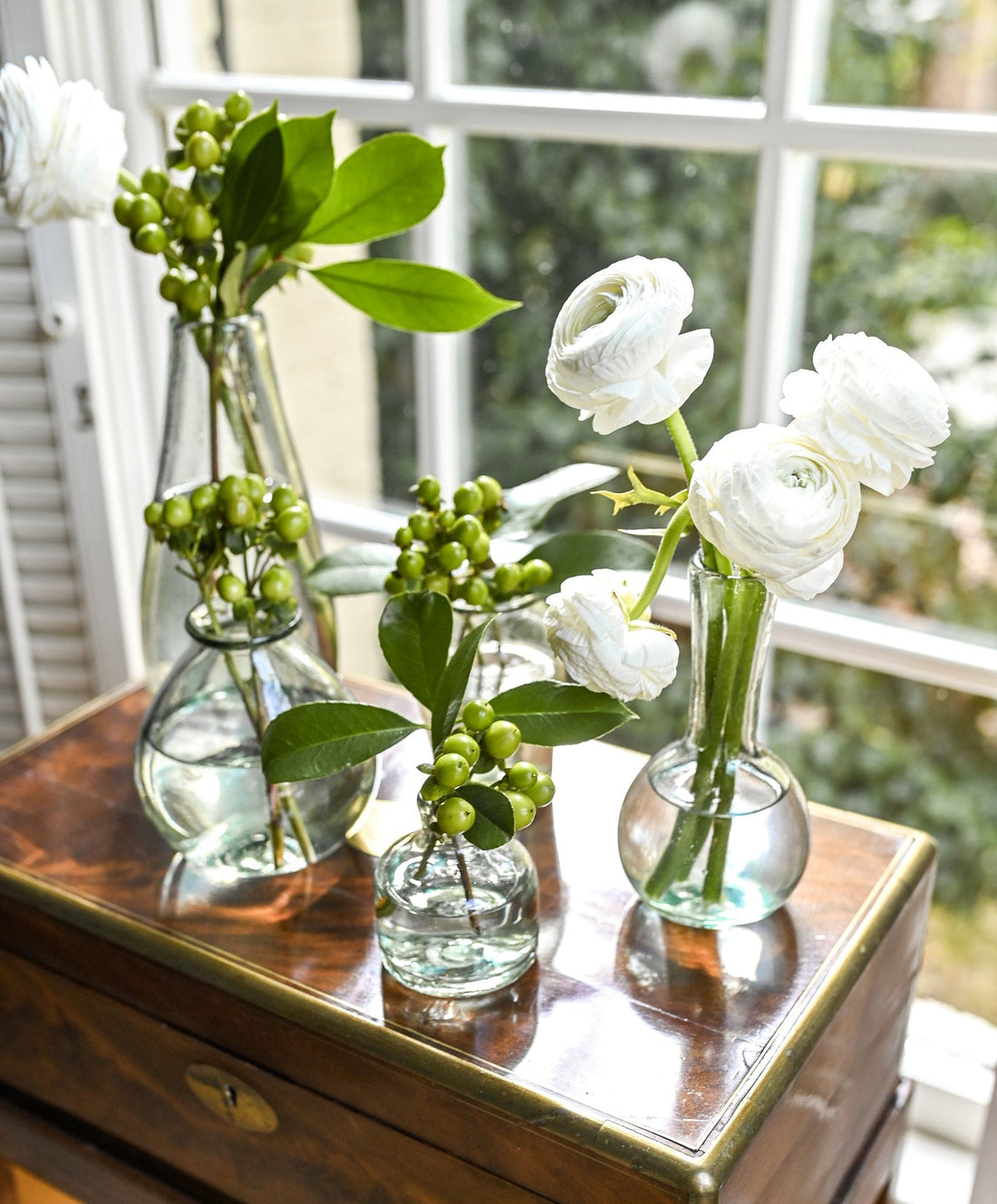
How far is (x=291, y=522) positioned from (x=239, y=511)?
0.10ft

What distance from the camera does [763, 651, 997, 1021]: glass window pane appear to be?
1628 mm

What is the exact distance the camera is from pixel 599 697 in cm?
70

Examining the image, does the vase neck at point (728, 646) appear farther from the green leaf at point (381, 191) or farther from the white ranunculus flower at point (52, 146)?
the white ranunculus flower at point (52, 146)

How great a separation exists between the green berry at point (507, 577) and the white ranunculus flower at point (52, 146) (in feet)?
1.16

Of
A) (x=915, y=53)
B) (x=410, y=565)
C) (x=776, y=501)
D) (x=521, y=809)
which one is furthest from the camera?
(x=915, y=53)

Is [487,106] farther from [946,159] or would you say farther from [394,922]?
[394,922]

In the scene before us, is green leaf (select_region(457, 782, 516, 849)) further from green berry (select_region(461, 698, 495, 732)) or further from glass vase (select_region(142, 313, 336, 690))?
glass vase (select_region(142, 313, 336, 690))

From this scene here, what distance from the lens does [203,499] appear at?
767 mm

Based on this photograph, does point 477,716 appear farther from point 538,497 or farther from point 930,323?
point 930,323

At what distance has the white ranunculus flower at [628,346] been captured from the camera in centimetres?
59

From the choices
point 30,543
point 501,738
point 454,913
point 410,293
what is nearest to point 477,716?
point 501,738

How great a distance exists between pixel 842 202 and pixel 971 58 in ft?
0.66

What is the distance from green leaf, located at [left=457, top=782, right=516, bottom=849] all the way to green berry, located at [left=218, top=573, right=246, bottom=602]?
0.20 meters

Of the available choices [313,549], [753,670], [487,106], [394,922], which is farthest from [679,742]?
[487,106]
